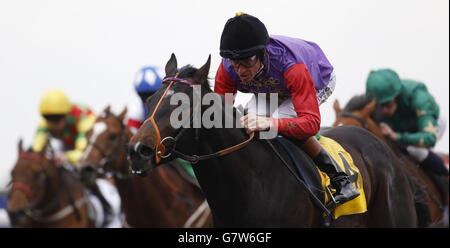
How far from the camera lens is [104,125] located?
6.24m

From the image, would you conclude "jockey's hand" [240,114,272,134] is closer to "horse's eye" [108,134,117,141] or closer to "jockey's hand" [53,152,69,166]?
"horse's eye" [108,134,117,141]

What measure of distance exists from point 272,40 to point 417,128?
369 centimetres

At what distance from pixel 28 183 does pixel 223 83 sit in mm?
3679

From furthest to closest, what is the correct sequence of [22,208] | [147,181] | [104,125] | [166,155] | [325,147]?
1. [22,208]
2. [104,125]
3. [147,181]
4. [325,147]
5. [166,155]

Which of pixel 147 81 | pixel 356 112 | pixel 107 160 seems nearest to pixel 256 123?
pixel 107 160

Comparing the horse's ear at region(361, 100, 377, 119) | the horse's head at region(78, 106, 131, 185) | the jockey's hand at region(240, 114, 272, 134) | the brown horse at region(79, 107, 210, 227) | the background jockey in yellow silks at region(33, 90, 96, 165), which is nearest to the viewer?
the jockey's hand at region(240, 114, 272, 134)

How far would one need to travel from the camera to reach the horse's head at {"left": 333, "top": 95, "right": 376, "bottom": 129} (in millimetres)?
6422

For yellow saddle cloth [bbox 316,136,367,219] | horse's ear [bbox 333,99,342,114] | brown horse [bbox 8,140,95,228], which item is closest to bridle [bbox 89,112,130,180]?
brown horse [bbox 8,140,95,228]

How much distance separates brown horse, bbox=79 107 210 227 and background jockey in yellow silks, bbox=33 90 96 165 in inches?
62.1

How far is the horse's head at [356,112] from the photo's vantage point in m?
6.42

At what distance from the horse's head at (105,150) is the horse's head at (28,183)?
1.00 metres

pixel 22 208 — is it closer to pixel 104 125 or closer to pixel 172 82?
pixel 104 125
